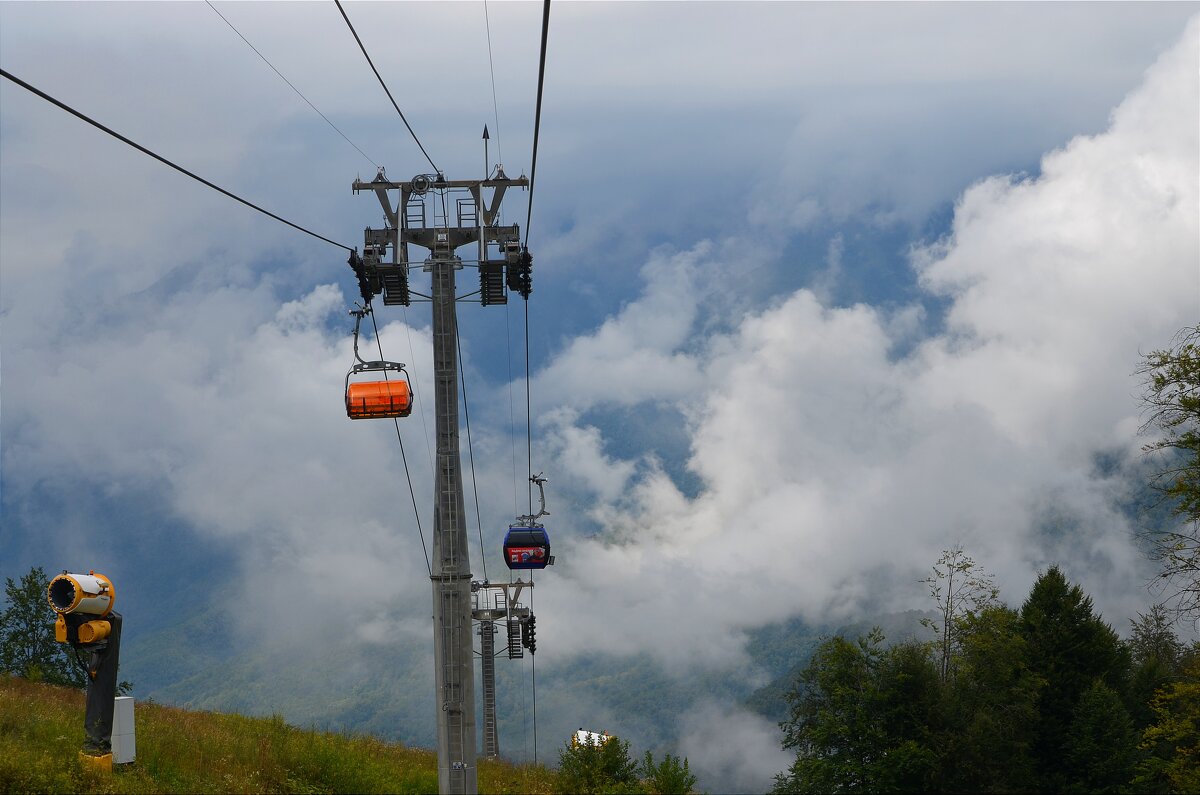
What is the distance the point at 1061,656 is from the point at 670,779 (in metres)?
32.1

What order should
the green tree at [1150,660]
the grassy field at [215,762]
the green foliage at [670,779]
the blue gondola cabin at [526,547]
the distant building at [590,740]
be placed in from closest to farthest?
the grassy field at [215,762]
the green foliage at [670,779]
the distant building at [590,740]
the blue gondola cabin at [526,547]
the green tree at [1150,660]

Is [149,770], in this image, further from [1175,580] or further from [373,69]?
[1175,580]

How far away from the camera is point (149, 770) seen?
63.3 ft

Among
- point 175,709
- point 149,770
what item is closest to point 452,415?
point 149,770

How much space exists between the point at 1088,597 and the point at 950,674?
7.98 metres

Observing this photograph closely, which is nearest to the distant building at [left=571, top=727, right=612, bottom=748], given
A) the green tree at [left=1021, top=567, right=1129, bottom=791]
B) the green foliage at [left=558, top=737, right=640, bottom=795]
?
the green foliage at [left=558, top=737, right=640, bottom=795]

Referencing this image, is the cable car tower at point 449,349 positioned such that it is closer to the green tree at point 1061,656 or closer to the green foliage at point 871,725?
the green foliage at point 871,725

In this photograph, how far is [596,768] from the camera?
883 inches

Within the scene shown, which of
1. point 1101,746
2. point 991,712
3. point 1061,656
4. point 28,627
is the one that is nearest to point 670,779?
point 991,712

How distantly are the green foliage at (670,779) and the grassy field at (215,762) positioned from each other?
7.47ft

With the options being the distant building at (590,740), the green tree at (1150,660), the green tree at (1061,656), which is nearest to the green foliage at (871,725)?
the green tree at (1150,660)

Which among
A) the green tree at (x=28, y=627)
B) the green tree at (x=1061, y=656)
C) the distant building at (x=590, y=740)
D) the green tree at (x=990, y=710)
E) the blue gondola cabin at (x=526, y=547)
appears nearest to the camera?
the distant building at (x=590, y=740)

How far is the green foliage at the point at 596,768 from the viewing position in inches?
867

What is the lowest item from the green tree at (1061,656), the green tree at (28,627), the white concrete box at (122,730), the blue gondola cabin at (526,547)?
the white concrete box at (122,730)
